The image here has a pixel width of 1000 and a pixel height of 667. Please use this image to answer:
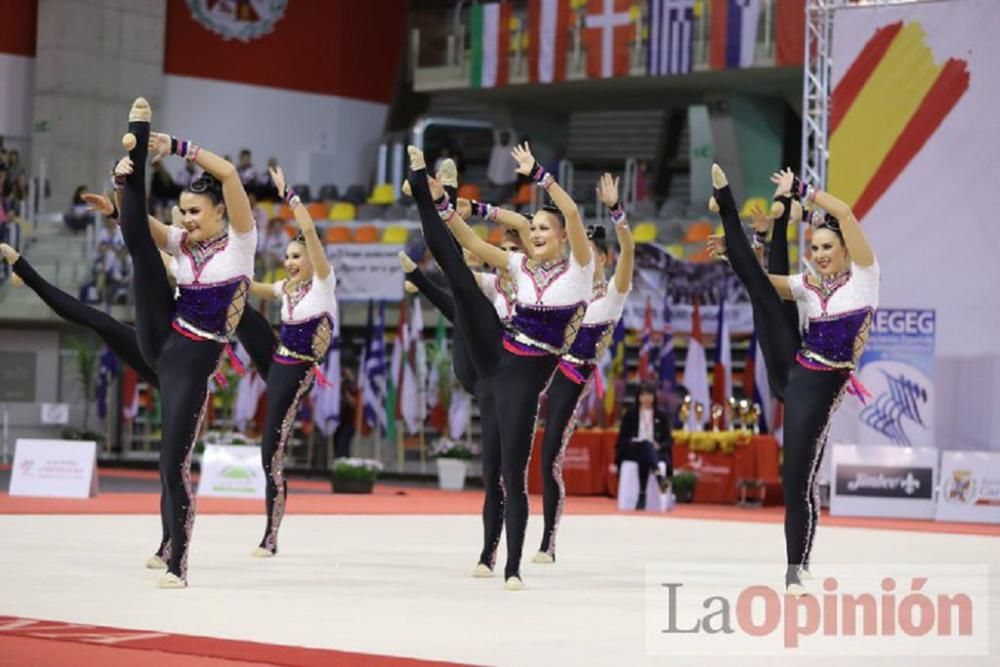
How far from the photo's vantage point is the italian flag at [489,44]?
27.6 metres

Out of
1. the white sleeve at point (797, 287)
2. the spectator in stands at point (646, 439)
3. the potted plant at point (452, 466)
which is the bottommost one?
the potted plant at point (452, 466)

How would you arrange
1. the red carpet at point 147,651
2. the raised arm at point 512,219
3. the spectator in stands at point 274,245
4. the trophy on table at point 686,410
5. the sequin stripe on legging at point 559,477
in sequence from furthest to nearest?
the spectator in stands at point 274,245
the trophy on table at point 686,410
the sequin stripe on legging at point 559,477
the raised arm at point 512,219
the red carpet at point 147,651

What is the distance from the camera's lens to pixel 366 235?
2527cm

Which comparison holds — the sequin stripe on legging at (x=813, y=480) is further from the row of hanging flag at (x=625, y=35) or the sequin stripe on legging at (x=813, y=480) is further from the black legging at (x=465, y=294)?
the row of hanging flag at (x=625, y=35)

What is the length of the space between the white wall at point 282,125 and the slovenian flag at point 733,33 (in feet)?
26.9

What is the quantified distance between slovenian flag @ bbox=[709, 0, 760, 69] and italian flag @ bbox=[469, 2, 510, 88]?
382cm

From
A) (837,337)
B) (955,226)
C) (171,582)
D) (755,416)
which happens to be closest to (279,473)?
(171,582)

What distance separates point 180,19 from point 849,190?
16.1m

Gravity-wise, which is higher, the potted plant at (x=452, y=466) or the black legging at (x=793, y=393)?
the black legging at (x=793, y=393)

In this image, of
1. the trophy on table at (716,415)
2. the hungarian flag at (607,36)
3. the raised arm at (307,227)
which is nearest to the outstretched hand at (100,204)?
the raised arm at (307,227)

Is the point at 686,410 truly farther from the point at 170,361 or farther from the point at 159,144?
the point at 159,144

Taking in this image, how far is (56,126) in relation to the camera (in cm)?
2827

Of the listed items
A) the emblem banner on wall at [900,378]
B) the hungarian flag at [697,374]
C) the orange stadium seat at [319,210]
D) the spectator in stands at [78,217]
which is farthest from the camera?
the orange stadium seat at [319,210]

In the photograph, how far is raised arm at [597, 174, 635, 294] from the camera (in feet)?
25.9
